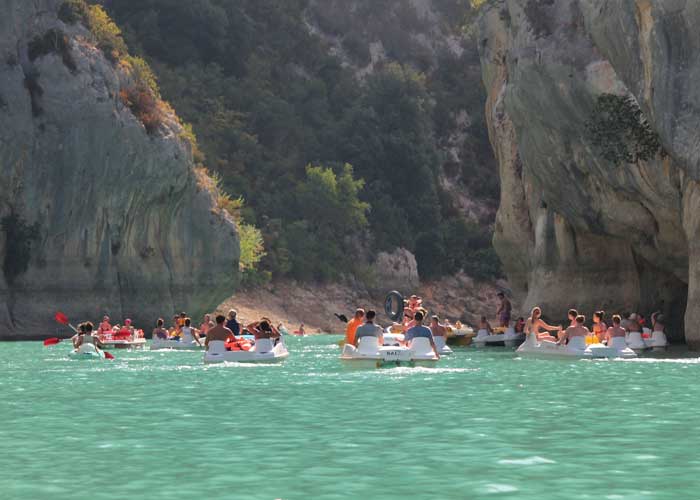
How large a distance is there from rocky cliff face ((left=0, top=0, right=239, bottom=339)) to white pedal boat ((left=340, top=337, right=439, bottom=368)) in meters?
36.8

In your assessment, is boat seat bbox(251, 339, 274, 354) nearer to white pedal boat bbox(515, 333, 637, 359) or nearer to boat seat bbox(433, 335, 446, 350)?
boat seat bbox(433, 335, 446, 350)

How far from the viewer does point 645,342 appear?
4016 centimetres

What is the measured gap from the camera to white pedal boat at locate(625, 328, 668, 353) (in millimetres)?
39844

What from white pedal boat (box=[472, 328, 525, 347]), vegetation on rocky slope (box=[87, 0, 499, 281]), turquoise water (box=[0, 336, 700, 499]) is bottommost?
turquoise water (box=[0, 336, 700, 499])

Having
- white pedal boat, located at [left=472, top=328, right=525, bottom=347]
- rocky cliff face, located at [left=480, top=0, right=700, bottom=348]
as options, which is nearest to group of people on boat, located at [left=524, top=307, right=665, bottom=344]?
rocky cliff face, located at [left=480, top=0, right=700, bottom=348]

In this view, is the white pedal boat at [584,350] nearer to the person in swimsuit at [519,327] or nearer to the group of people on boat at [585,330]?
the group of people on boat at [585,330]

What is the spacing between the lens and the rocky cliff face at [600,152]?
120 feet

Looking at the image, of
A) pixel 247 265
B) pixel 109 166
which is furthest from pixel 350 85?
pixel 109 166

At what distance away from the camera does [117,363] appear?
120ft

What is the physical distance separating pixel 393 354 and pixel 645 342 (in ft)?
43.2

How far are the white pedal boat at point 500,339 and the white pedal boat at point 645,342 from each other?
10512 mm

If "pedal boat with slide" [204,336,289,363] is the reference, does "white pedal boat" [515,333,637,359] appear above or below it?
above

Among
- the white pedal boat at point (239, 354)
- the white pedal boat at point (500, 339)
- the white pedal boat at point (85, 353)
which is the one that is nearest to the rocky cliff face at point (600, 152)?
the white pedal boat at point (500, 339)

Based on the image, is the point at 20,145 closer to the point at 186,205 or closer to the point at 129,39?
the point at 186,205
